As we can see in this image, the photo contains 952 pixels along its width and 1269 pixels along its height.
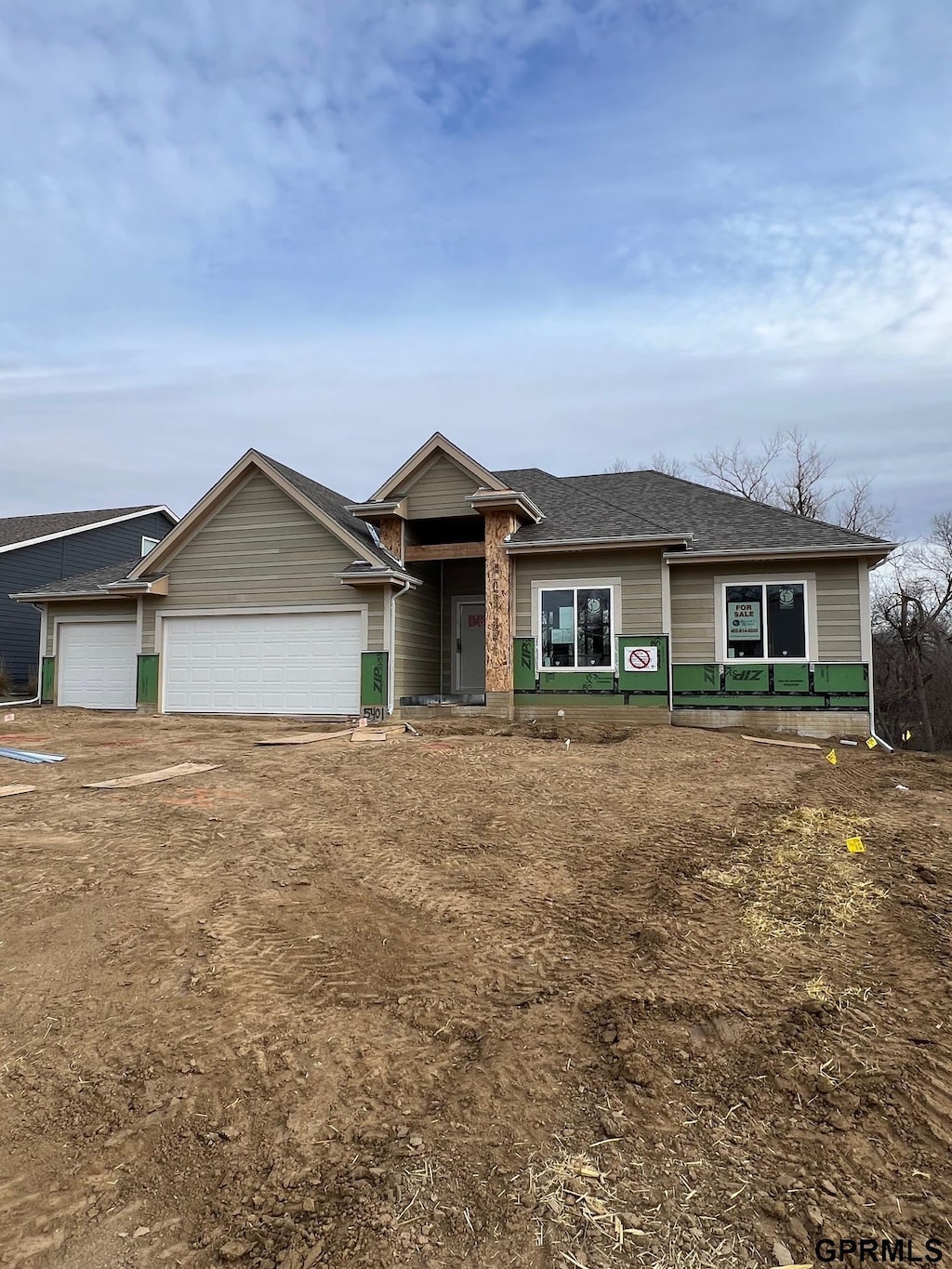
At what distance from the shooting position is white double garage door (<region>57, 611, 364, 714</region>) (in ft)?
49.4

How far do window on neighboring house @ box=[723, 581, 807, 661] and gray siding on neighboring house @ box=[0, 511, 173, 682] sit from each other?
22157mm

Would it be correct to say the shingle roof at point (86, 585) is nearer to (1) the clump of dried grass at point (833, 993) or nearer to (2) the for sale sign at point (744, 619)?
(2) the for sale sign at point (744, 619)

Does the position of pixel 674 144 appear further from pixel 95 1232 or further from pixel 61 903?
pixel 95 1232

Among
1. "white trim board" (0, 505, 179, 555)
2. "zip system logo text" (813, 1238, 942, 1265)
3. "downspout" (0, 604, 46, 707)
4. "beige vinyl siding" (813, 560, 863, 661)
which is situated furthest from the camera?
"white trim board" (0, 505, 179, 555)

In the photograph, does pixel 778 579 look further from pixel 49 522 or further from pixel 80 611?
pixel 49 522

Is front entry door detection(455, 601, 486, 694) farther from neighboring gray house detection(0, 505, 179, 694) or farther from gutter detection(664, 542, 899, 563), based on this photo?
neighboring gray house detection(0, 505, 179, 694)

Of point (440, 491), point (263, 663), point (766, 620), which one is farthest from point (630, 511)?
point (263, 663)

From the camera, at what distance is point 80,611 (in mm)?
18031

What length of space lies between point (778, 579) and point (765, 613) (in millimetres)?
713

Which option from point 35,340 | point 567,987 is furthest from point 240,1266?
point 35,340

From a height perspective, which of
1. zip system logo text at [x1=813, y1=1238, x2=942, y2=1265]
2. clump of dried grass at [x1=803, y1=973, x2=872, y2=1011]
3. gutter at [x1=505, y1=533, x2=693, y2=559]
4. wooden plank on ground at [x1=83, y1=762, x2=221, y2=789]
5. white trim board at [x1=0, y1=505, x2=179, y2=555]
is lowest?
zip system logo text at [x1=813, y1=1238, x2=942, y2=1265]

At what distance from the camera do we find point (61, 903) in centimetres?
435

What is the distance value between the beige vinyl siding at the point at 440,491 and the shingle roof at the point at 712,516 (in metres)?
4.03

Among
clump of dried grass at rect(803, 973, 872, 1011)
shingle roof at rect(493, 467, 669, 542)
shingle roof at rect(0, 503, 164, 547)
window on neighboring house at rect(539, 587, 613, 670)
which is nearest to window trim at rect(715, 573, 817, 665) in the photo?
shingle roof at rect(493, 467, 669, 542)
